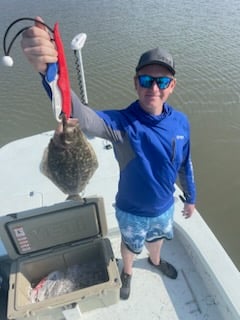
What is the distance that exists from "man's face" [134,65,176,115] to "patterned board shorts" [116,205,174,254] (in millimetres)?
955

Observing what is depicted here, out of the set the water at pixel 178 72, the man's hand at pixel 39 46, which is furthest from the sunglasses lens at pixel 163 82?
the water at pixel 178 72

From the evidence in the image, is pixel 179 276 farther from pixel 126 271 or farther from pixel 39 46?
pixel 39 46

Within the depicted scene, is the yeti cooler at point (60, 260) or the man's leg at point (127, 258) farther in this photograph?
the man's leg at point (127, 258)

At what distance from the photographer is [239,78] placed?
29.7 ft

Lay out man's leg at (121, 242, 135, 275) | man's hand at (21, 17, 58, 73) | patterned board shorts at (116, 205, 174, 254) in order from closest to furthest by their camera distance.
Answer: man's hand at (21, 17, 58, 73) → patterned board shorts at (116, 205, 174, 254) → man's leg at (121, 242, 135, 275)

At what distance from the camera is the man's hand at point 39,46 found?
1671 mm

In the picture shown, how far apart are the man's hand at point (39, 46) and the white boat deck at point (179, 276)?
233cm

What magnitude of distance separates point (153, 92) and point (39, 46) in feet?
3.36

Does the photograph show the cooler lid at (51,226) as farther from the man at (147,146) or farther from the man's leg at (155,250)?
the man's leg at (155,250)

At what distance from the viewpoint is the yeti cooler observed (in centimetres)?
268

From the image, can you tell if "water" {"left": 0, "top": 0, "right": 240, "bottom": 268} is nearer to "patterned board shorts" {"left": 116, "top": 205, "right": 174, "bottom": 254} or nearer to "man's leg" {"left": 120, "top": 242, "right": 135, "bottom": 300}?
"man's leg" {"left": 120, "top": 242, "right": 135, "bottom": 300}

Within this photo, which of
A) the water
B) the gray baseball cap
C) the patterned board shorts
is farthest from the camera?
the water

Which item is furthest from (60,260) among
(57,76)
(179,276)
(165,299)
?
(57,76)

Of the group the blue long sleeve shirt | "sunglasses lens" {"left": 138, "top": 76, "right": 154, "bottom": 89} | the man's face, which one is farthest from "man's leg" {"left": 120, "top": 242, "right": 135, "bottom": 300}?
"sunglasses lens" {"left": 138, "top": 76, "right": 154, "bottom": 89}
